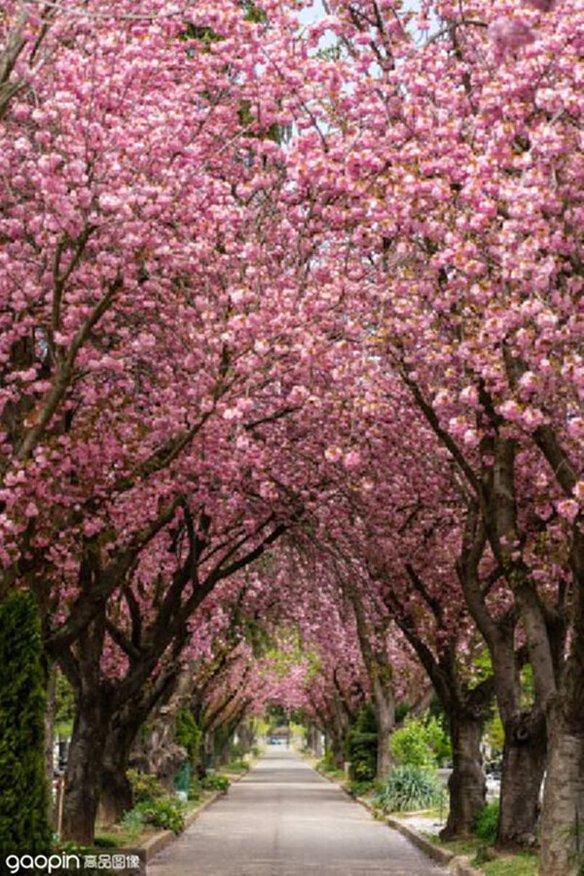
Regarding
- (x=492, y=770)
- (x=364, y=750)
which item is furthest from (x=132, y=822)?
(x=492, y=770)

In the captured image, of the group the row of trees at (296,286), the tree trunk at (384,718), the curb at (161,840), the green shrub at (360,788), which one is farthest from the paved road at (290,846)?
the green shrub at (360,788)

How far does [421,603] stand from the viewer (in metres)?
21.5

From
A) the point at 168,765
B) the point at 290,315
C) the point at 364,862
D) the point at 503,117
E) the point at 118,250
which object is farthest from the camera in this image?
the point at 168,765

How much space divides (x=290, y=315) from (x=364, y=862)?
9855 millimetres

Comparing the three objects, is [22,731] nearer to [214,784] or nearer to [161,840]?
[161,840]

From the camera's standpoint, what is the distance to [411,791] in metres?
30.7

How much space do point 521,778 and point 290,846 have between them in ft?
21.0

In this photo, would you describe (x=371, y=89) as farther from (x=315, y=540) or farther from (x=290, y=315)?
(x=315, y=540)

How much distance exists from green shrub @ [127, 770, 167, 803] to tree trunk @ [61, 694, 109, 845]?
6.57 meters

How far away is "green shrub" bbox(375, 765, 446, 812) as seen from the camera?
99.7 ft

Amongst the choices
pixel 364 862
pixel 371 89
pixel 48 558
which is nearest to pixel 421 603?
pixel 364 862

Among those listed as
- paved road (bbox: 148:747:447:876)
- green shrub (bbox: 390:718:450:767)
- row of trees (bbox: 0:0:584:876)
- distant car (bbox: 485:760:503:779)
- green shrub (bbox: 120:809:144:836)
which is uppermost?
row of trees (bbox: 0:0:584:876)

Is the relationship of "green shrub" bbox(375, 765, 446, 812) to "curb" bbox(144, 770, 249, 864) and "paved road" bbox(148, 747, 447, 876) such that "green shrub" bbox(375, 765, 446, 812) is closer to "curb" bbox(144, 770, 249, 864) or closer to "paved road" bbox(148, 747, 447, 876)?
"paved road" bbox(148, 747, 447, 876)

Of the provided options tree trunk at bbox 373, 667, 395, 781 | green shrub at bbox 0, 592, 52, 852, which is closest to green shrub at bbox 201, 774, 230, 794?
tree trunk at bbox 373, 667, 395, 781
